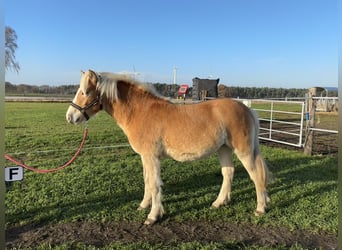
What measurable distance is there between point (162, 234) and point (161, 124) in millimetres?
1323

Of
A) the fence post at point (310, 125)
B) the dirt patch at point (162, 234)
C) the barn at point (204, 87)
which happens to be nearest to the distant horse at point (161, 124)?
the dirt patch at point (162, 234)

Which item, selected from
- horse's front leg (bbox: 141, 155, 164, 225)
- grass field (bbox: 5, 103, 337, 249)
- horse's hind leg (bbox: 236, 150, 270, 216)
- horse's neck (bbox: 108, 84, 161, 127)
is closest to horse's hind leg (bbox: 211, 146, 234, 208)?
grass field (bbox: 5, 103, 337, 249)

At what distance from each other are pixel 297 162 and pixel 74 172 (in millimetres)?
4840

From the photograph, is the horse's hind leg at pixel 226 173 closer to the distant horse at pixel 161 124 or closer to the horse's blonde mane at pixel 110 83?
the distant horse at pixel 161 124

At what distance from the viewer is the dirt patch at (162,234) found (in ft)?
10.4

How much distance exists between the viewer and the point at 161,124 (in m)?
3.78

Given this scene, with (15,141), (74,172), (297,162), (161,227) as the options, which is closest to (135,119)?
(161,227)

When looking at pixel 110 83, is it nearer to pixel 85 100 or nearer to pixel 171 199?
pixel 85 100

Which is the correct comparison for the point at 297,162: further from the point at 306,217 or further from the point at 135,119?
the point at 135,119

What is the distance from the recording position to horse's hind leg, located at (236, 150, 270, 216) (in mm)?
3957

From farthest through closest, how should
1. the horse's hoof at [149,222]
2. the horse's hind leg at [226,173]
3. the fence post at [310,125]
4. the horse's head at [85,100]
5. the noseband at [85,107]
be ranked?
the fence post at [310,125] < the horse's hind leg at [226,173] < the noseband at [85,107] < the horse's head at [85,100] < the horse's hoof at [149,222]

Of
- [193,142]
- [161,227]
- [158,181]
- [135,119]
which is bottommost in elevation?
[161,227]

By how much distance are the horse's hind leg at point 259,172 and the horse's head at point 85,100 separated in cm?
203

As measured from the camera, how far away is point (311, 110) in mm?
7777
